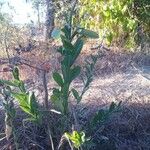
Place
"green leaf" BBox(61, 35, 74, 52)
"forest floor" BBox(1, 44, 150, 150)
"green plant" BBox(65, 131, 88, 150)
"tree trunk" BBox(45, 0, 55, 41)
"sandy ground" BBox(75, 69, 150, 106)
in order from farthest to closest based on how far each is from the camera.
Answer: "tree trunk" BBox(45, 0, 55, 41)
"sandy ground" BBox(75, 69, 150, 106)
"forest floor" BBox(1, 44, 150, 150)
"green leaf" BBox(61, 35, 74, 52)
"green plant" BBox(65, 131, 88, 150)

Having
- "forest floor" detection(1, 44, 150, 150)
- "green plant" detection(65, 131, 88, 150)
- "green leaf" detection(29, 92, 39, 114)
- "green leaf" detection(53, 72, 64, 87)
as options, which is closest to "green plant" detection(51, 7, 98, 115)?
"green leaf" detection(53, 72, 64, 87)

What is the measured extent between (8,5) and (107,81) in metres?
2.96

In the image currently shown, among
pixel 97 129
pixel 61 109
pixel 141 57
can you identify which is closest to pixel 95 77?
pixel 141 57

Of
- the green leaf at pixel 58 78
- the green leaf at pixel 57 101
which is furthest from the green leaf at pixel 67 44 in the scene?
the green leaf at pixel 57 101

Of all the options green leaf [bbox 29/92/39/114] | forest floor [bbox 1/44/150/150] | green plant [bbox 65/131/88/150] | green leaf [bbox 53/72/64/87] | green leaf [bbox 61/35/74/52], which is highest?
green leaf [bbox 61/35/74/52]

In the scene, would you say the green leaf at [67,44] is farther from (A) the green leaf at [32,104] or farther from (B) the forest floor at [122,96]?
(B) the forest floor at [122,96]

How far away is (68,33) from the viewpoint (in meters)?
3.34

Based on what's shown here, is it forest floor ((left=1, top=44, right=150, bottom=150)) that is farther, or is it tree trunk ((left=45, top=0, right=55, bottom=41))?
tree trunk ((left=45, top=0, right=55, bottom=41))

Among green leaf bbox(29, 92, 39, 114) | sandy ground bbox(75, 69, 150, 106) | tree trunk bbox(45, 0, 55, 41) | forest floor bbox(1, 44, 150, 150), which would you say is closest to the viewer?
green leaf bbox(29, 92, 39, 114)

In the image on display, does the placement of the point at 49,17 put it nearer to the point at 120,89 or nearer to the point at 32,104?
the point at 120,89

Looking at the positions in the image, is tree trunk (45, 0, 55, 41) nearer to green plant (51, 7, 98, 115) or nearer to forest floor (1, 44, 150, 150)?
forest floor (1, 44, 150, 150)

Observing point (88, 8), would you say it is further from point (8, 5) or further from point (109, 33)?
point (8, 5)

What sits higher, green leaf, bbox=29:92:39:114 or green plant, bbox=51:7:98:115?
green plant, bbox=51:7:98:115

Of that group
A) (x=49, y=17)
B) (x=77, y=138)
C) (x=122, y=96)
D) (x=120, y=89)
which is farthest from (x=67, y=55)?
(x=49, y=17)
